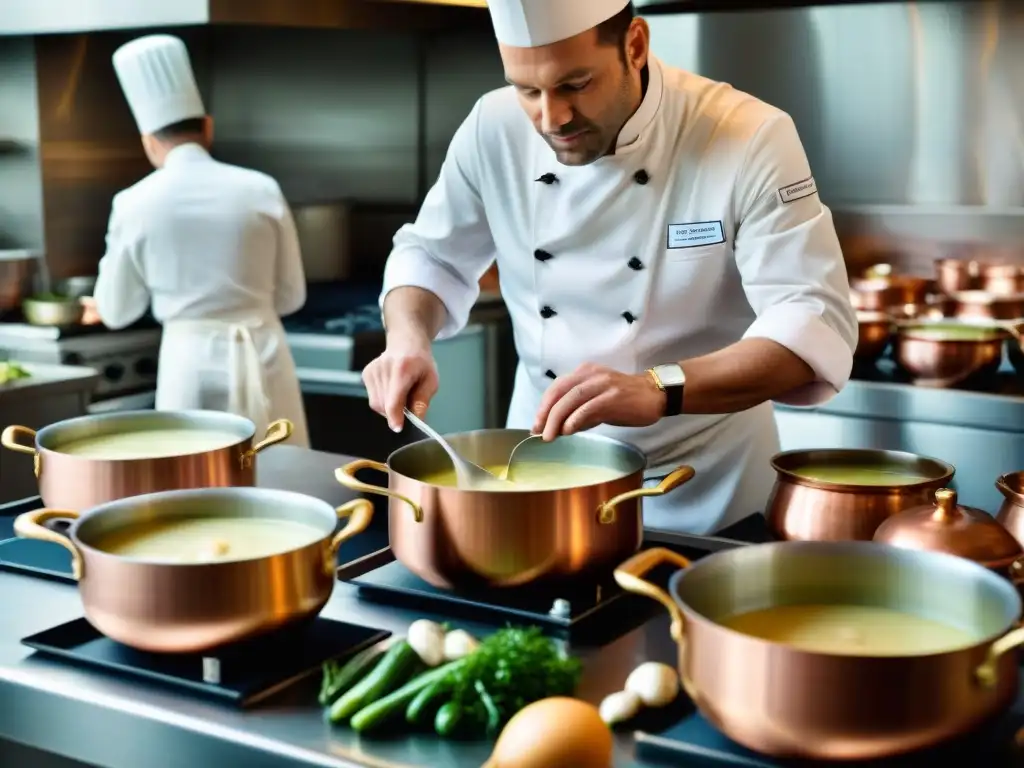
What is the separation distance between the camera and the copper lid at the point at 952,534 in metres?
1.33

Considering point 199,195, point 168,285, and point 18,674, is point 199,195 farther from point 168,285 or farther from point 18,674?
point 18,674

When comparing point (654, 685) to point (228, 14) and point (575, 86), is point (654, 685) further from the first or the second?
point (228, 14)

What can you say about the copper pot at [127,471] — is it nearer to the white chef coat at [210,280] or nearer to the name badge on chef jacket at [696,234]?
the name badge on chef jacket at [696,234]

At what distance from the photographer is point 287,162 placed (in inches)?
222

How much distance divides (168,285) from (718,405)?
8.63 feet

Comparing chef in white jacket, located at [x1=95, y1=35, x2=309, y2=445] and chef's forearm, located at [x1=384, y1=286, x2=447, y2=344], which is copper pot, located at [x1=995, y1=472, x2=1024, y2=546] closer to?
chef's forearm, located at [x1=384, y1=286, x2=447, y2=344]

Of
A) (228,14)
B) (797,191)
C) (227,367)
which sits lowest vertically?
(227,367)

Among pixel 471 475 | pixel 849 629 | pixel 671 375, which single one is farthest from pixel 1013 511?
pixel 471 475

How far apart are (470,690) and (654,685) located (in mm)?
167

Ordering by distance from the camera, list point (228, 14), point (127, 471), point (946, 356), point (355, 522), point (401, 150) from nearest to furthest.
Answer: point (355, 522) < point (127, 471) < point (946, 356) < point (228, 14) < point (401, 150)

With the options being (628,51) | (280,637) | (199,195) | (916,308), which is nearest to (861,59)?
(916,308)

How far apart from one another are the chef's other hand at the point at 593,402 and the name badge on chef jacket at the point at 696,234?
483mm

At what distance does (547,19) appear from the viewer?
1.81 metres

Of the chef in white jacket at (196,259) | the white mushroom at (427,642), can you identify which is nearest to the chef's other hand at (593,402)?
the white mushroom at (427,642)
